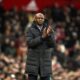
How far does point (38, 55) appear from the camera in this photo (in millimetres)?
10859

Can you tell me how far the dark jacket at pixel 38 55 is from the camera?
1080 cm

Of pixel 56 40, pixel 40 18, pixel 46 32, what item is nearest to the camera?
pixel 46 32

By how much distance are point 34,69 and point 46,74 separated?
10.2 inches

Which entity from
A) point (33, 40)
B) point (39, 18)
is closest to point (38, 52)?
point (33, 40)

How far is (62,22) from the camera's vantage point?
25125 mm

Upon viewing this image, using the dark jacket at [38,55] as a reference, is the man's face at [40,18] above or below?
above

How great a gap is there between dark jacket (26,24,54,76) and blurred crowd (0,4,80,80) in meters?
6.05

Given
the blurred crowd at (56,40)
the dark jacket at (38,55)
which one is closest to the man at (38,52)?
the dark jacket at (38,55)

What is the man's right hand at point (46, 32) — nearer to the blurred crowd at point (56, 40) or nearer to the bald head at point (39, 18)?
the bald head at point (39, 18)

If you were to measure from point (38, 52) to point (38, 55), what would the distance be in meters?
0.06

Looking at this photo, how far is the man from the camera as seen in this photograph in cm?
1077

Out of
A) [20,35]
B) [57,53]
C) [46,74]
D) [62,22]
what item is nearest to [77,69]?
[57,53]

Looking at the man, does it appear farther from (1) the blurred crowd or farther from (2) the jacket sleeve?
(1) the blurred crowd

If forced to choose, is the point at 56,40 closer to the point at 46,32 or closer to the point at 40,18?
the point at 40,18
